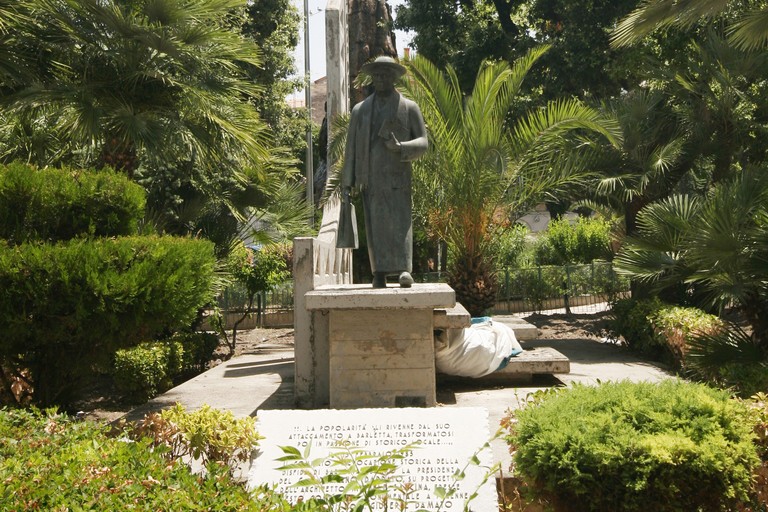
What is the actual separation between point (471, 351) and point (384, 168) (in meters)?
1.96

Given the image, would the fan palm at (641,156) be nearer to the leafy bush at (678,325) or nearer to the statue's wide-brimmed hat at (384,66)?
the leafy bush at (678,325)

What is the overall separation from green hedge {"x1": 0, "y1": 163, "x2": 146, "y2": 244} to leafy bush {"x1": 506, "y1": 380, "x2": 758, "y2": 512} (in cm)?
441

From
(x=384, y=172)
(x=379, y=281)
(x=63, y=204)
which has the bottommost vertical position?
(x=379, y=281)

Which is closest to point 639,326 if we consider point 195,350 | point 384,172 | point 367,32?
point 384,172

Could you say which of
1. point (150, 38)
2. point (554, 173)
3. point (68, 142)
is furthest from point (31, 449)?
point (554, 173)

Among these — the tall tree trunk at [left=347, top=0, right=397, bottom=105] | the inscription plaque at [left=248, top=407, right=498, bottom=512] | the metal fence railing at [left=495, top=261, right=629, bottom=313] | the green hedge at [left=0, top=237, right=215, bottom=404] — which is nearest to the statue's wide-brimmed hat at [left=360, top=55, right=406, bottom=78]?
the green hedge at [left=0, top=237, right=215, bottom=404]

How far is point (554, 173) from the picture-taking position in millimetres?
12781

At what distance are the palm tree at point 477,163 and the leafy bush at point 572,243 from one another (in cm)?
1318

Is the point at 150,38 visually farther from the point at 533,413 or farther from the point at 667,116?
the point at 667,116

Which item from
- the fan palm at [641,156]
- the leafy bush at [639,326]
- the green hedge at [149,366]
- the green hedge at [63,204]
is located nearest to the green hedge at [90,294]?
the green hedge at [63,204]

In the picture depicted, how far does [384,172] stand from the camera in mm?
7742

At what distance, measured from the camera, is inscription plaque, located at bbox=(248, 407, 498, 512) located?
4352mm

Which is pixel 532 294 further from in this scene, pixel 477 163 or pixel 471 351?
pixel 471 351

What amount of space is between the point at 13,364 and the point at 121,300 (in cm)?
170
